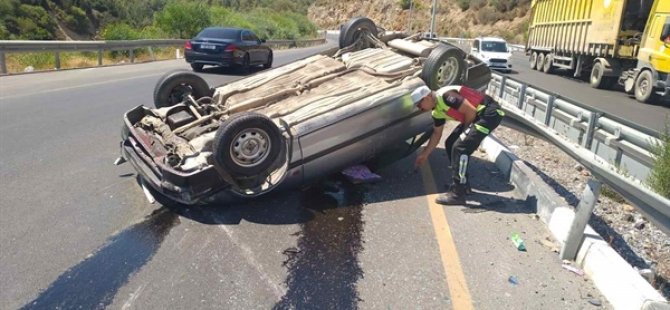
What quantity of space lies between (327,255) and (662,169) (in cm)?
333

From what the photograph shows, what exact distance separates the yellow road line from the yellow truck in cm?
1135

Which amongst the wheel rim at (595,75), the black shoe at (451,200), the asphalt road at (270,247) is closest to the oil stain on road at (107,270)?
the asphalt road at (270,247)

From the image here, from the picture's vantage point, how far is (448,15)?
3103 inches

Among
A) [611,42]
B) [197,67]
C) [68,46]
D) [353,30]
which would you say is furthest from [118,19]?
[353,30]

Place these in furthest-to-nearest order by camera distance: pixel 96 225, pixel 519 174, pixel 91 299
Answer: pixel 519 174 → pixel 96 225 → pixel 91 299

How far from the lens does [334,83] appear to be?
5809 millimetres

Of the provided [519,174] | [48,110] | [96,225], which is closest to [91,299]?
[96,225]

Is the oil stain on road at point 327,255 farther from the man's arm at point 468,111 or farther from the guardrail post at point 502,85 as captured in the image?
the guardrail post at point 502,85

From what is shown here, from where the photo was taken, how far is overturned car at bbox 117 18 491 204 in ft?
14.4

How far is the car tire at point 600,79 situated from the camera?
17.3 meters

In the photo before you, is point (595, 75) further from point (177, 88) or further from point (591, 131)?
point (177, 88)

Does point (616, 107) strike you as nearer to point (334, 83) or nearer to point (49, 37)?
point (334, 83)

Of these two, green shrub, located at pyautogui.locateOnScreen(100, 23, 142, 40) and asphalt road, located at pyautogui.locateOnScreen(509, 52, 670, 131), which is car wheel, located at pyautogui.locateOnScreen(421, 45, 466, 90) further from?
green shrub, located at pyautogui.locateOnScreen(100, 23, 142, 40)

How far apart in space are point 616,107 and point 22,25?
159ft
